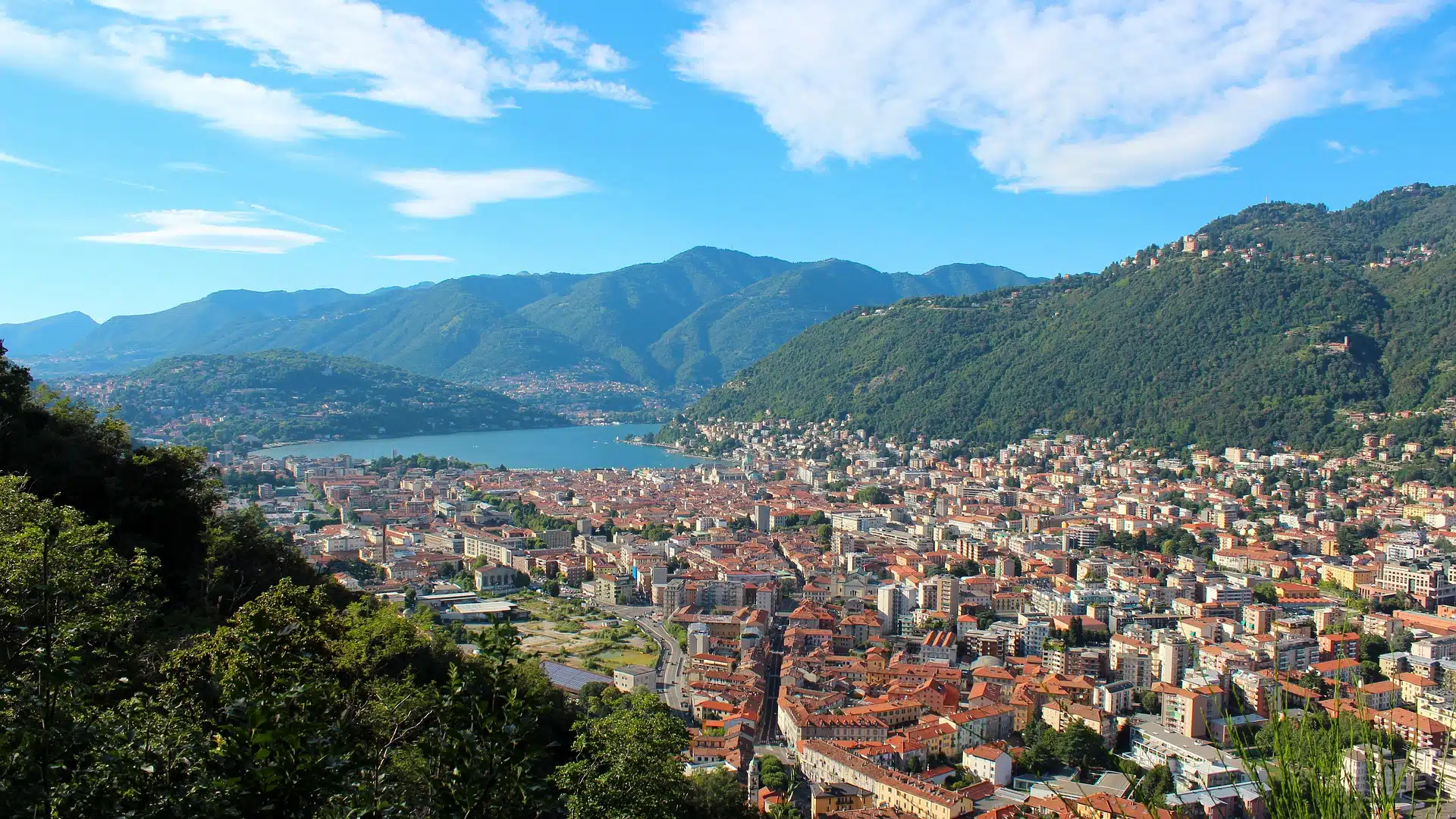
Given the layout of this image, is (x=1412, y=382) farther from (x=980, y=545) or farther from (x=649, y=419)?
(x=649, y=419)

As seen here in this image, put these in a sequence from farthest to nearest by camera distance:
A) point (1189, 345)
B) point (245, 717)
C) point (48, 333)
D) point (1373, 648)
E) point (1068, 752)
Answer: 1. point (48, 333)
2. point (1189, 345)
3. point (1373, 648)
4. point (1068, 752)
5. point (245, 717)

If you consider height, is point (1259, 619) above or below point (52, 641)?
below

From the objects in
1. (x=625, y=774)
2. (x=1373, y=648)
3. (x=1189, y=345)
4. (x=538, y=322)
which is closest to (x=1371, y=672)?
(x=1373, y=648)

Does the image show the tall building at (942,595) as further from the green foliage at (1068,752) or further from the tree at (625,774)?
the tree at (625,774)

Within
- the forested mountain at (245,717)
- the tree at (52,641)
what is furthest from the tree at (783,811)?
the tree at (52,641)

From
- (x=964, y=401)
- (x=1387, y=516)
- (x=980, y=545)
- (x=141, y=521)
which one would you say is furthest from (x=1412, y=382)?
(x=141, y=521)

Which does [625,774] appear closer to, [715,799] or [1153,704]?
[715,799]
